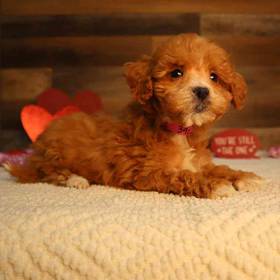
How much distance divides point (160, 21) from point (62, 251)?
2269 mm

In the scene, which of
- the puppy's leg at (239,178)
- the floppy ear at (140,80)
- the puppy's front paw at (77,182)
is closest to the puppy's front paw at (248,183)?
the puppy's leg at (239,178)

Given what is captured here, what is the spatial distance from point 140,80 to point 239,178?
1.79ft

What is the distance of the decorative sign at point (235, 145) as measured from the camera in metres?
2.83

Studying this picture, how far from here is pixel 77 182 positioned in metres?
1.72

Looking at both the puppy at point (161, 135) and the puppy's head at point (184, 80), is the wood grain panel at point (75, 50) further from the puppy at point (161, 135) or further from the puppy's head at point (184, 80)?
the puppy's head at point (184, 80)

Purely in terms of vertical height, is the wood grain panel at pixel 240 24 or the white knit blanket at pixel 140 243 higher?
the wood grain panel at pixel 240 24

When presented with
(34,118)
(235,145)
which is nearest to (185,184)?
(235,145)

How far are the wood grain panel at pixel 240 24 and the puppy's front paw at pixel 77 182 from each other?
1809mm

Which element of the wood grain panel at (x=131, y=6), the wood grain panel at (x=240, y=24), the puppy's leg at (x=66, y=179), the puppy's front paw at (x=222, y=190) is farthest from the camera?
the wood grain panel at (x=240, y=24)

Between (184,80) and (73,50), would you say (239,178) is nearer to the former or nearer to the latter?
(184,80)

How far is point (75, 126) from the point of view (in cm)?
185

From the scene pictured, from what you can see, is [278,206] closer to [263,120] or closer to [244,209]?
[244,209]

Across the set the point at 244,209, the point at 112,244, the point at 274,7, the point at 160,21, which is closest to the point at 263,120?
the point at 274,7

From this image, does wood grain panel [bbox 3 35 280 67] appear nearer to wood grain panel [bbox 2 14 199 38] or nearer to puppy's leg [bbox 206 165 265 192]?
wood grain panel [bbox 2 14 199 38]
